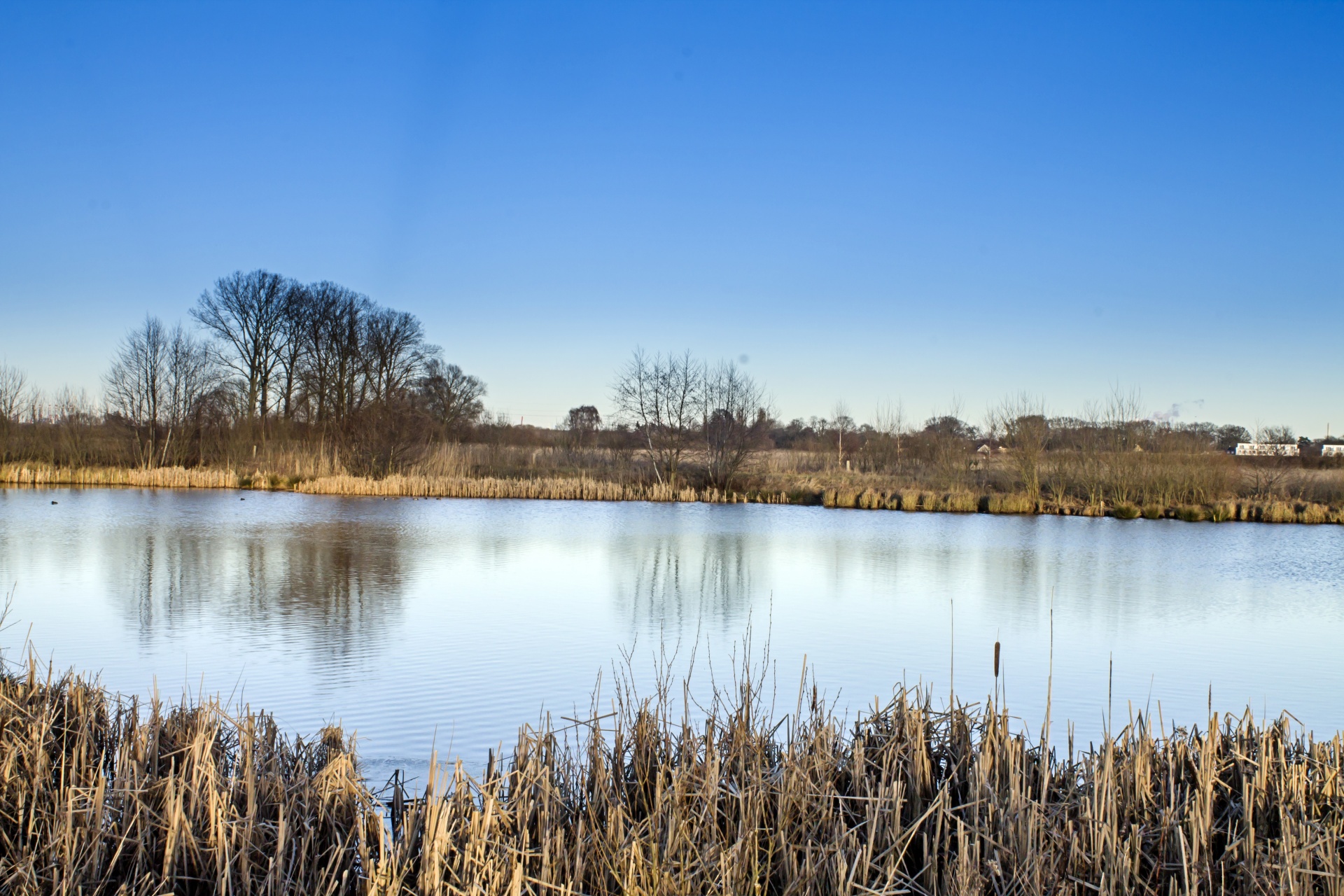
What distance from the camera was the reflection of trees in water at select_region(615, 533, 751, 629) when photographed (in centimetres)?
1024

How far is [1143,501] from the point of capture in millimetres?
27344

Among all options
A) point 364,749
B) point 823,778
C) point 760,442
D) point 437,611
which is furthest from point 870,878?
point 760,442

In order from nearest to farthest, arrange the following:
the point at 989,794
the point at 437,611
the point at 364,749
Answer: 1. the point at 989,794
2. the point at 364,749
3. the point at 437,611

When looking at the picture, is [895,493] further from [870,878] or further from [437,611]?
[870,878]

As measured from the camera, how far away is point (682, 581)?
12914 mm

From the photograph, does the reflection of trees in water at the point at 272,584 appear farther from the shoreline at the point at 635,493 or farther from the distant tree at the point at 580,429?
the distant tree at the point at 580,429

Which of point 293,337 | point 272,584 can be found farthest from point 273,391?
point 272,584

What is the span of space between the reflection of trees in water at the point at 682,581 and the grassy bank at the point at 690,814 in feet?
17.7

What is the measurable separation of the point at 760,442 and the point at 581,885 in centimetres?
2977

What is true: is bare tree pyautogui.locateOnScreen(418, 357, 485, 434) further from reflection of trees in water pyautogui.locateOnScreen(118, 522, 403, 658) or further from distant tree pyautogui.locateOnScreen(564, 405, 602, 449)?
reflection of trees in water pyautogui.locateOnScreen(118, 522, 403, 658)

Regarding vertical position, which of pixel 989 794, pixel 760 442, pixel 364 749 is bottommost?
pixel 364 749

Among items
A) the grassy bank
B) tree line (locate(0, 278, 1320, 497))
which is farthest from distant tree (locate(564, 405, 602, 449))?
the grassy bank

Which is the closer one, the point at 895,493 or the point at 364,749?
the point at 364,749

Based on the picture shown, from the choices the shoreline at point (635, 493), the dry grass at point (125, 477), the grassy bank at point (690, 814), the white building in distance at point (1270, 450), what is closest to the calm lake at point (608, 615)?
Result: the grassy bank at point (690, 814)
